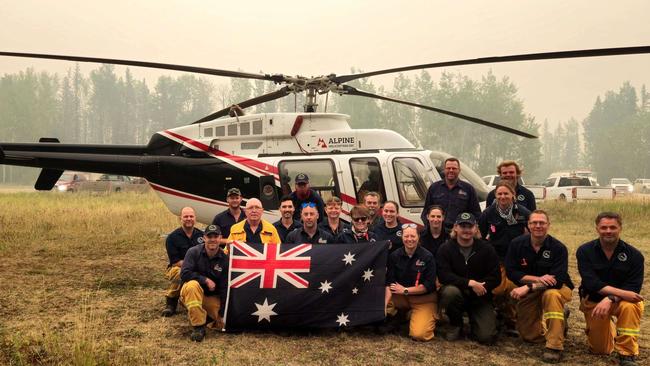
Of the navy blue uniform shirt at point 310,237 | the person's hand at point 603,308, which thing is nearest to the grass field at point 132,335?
the person's hand at point 603,308

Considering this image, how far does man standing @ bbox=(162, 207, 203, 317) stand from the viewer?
21.2 feet

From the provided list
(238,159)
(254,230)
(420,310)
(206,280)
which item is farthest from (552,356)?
(238,159)

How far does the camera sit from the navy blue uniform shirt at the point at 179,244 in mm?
6527

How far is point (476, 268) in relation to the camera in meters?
5.47

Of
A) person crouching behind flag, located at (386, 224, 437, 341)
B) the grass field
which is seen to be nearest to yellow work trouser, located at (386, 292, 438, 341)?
person crouching behind flag, located at (386, 224, 437, 341)

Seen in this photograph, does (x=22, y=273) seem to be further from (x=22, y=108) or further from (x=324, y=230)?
(x=22, y=108)

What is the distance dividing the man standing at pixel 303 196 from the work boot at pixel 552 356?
11.6ft

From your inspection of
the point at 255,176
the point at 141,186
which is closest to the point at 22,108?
the point at 141,186

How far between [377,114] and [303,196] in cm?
7502

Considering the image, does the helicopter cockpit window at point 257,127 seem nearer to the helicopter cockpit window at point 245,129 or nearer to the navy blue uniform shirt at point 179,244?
the helicopter cockpit window at point 245,129

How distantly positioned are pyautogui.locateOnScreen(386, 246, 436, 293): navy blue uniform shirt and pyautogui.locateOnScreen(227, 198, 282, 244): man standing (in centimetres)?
151

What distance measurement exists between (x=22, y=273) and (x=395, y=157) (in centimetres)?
697

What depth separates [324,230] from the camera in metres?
6.18

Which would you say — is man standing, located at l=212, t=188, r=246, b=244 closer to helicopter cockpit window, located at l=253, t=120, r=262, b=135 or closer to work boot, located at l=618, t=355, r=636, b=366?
helicopter cockpit window, located at l=253, t=120, r=262, b=135
